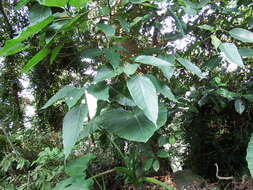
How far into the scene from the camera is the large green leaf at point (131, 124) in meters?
0.60

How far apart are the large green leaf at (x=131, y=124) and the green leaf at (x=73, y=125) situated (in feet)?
0.41

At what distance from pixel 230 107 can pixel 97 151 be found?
129cm

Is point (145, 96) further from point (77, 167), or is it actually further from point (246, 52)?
point (77, 167)

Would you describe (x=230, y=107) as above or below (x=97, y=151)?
above

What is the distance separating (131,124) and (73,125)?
19 cm

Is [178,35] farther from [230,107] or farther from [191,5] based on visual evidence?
[230,107]

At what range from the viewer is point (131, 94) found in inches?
20.6

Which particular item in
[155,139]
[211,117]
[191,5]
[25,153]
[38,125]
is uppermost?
[191,5]

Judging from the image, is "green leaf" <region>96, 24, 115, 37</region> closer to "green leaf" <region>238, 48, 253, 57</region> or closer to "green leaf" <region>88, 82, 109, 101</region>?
"green leaf" <region>88, 82, 109, 101</region>

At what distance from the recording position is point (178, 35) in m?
0.97

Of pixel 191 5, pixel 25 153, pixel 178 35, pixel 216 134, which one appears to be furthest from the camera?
pixel 25 153

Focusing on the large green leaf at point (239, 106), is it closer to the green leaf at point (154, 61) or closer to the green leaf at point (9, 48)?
the green leaf at point (154, 61)

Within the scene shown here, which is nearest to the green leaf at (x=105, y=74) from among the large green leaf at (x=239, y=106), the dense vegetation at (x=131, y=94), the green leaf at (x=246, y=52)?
the dense vegetation at (x=131, y=94)

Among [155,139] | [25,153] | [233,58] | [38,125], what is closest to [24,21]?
[38,125]
